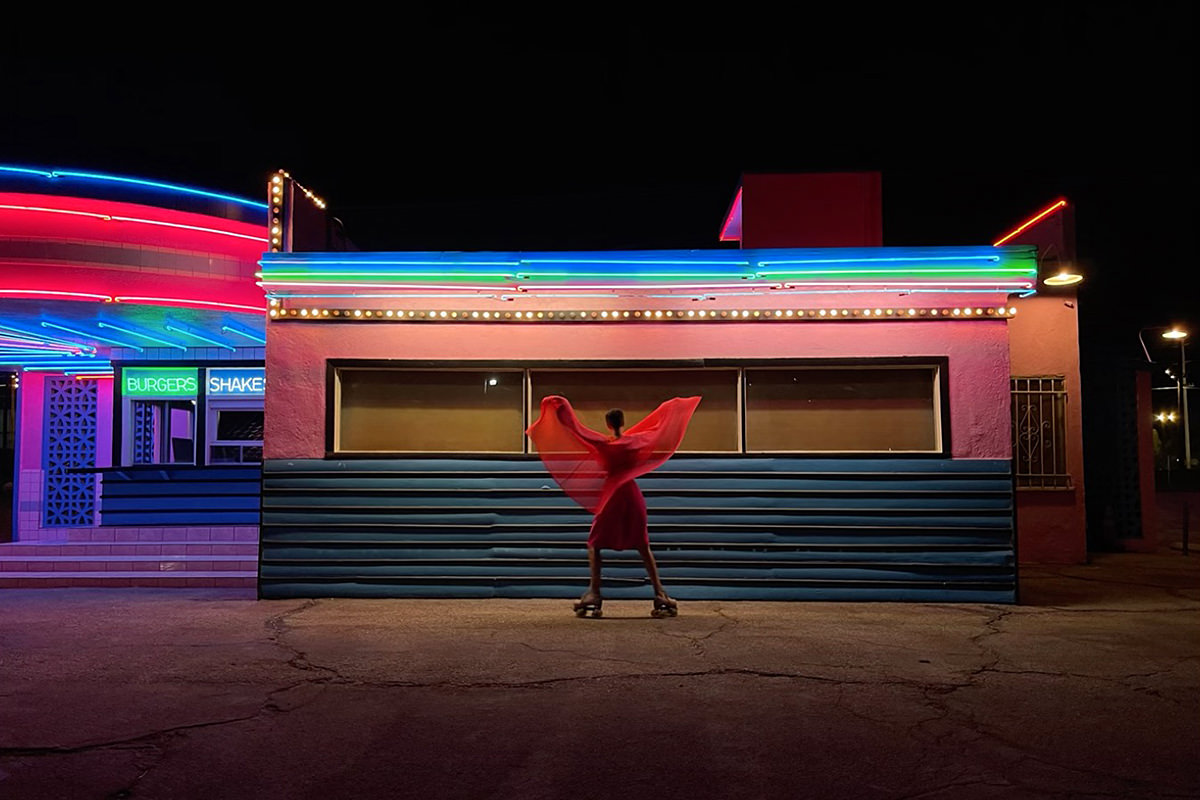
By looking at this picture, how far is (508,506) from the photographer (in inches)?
382

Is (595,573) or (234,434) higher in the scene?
(234,434)

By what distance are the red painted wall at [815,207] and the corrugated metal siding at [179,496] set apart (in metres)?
8.36

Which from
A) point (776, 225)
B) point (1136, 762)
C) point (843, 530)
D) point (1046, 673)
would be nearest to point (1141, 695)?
point (1046, 673)

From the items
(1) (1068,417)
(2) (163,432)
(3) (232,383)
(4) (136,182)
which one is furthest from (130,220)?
(1) (1068,417)

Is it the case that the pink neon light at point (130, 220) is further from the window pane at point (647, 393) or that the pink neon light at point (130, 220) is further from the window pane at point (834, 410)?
the window pane at point (834, 410)

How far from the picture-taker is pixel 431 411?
10.2 m

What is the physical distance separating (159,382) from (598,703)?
11781 mm

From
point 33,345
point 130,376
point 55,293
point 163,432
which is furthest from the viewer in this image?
point 163,432

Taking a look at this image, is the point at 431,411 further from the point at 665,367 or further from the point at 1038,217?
the point at 1038,217

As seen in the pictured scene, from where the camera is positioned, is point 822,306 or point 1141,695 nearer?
point 1141,695

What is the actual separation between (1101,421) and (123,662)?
15.1 m

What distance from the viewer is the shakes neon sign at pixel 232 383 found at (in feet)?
48.8

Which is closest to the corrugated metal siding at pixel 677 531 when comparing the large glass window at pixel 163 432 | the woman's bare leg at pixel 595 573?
the woman's bare leg at pixel 595 573

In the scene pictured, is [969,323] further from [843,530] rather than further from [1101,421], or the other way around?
[1101,421]
